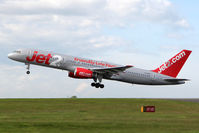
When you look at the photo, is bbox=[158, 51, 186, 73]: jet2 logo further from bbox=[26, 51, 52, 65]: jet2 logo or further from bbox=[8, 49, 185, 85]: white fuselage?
bbox=[26, 51, 52, 65]: jet2 logo

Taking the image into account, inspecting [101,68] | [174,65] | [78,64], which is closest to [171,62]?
[174,65]

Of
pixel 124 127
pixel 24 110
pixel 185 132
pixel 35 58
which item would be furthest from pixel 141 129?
pixel 35 58

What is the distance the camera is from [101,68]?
170 ft

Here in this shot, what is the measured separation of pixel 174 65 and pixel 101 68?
13971mm

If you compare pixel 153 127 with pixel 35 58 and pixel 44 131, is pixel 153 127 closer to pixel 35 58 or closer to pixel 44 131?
pixel 44 131

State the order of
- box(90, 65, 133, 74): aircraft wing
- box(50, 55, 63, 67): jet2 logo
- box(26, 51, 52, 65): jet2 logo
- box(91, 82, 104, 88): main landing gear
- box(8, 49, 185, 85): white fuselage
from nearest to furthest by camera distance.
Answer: box(26, 51, 52, 65): jet2 logo → box(8, 49, 185, 85): white fuselage → box(50, 55, 63, 67): jet2 logo → box(90, 65, 133, 74): aircraft wing → box(91, 82, 104, 88): main landing gear

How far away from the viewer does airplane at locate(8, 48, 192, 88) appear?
4900 cm

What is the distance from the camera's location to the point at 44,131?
20031 millimetres

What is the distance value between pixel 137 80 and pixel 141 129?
33.4 metres

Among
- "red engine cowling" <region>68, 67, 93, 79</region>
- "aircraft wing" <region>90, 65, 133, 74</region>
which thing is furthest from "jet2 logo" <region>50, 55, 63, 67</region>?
"aircraft wing" <region>90, 65, 133, 74</region>

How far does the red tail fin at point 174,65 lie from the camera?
56812 mm

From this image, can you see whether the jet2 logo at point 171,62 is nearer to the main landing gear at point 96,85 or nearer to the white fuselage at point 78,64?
the white fuselage at point 78,64

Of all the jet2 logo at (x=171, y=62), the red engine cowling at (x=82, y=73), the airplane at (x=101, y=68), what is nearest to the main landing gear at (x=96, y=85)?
the airplane at (x=101, y=68)

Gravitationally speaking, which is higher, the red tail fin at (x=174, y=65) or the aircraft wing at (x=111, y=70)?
the red tail fin at (x=174, y=65)
